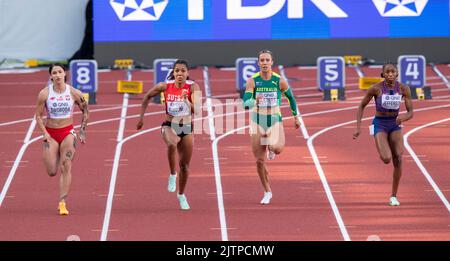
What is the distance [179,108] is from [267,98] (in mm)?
1113

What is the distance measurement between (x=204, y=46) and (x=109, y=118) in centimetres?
652

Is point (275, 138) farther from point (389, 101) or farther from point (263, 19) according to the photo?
point (263, 19)

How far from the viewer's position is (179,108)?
1633 centimetres

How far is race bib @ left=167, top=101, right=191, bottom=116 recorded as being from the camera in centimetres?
1631

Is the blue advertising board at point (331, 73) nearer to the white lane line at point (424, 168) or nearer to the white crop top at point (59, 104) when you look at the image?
the white lane line at point (424, 168)

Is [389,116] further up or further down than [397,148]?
further up

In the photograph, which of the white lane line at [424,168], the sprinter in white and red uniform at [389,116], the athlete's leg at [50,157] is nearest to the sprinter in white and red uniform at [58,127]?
the athlete's leg at [50,157]

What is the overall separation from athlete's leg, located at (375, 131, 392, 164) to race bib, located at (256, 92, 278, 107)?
125 centimetres

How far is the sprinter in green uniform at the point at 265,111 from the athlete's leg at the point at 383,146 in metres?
0.94

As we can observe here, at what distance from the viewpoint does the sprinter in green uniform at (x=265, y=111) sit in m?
16.7

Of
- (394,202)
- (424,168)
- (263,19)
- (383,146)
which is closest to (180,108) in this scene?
(383,146)

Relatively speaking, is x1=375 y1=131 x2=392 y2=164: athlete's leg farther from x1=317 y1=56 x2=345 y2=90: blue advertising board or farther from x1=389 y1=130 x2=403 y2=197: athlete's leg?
x1=317 y1=56 x2=345 y2=90: blue advertising board

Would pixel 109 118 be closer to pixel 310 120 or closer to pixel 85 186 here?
pixel 310 120

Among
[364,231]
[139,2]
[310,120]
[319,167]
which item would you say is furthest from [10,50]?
[364,231]
